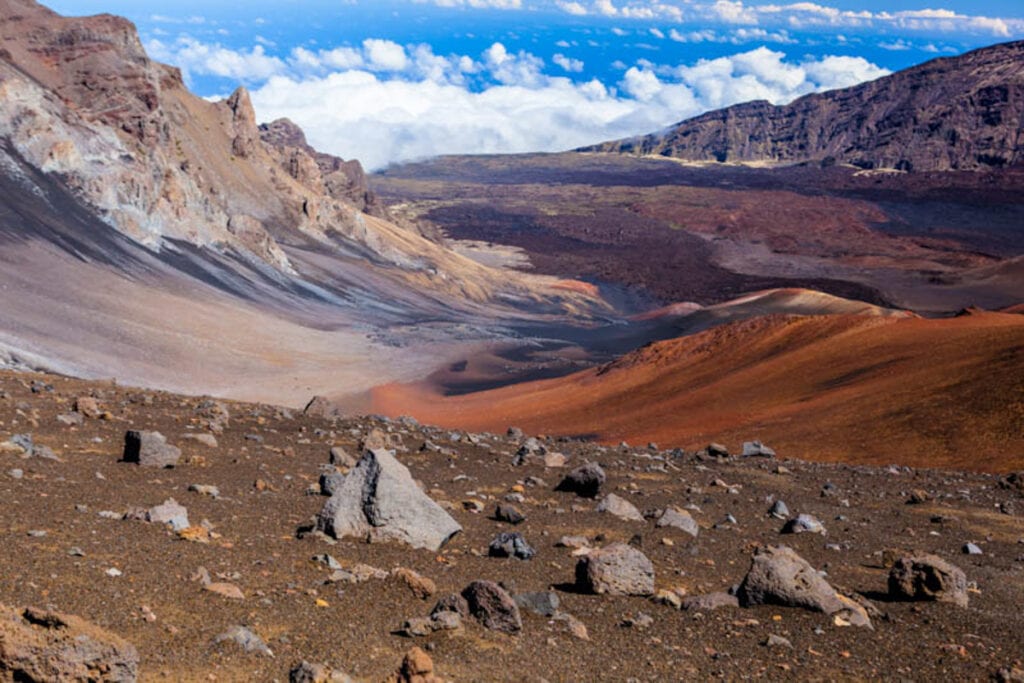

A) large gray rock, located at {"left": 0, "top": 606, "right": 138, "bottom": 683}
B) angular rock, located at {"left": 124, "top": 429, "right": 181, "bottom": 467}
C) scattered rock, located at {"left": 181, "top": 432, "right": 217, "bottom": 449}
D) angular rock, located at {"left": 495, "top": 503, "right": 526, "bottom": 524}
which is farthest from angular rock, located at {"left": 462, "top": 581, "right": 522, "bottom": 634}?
scattered rock, located at {"left": 181, "top": 432, "right": 217, "bottom": 449}

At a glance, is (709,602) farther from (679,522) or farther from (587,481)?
(587,481)

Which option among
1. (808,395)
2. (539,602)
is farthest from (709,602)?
(808,395)

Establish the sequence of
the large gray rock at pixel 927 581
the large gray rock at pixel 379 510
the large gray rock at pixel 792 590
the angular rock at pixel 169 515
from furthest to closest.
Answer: the large gray rock at pixel 379 510
the large gray rock at pixel 927 581
the angular rock at pixel 169 515
the large gray rock at pixel 792 590

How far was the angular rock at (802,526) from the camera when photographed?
1128cm

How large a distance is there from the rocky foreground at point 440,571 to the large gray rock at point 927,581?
18 millimetres

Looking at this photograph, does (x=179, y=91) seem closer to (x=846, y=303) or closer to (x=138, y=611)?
(x=846, y=303)

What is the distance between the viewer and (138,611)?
5.95 metres

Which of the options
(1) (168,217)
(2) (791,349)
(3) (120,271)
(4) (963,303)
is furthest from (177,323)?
(4) (963,303)

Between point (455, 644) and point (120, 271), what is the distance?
40064 mm

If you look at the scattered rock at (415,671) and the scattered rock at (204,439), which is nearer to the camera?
the scattered rock at (415,671)

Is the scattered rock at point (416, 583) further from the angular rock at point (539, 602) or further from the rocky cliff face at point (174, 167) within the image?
the rocky cliff face at point (174, 167)

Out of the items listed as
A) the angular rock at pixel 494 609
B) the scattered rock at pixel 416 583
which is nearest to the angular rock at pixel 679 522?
the scattered rock at pixel 416 583

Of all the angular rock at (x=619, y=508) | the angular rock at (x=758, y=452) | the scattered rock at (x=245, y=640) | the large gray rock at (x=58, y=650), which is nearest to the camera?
the large gray rock at (x=58, y=650)

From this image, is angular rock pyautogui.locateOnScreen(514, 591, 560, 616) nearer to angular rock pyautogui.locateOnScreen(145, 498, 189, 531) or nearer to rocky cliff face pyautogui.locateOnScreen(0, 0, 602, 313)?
angular rock pyautogui.locateOnScreen(145, 498, 189, 531)
